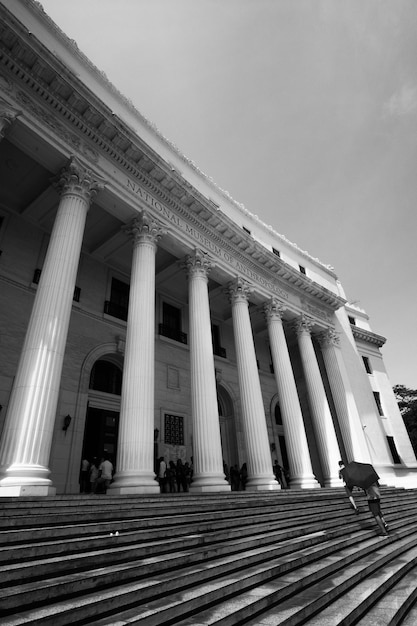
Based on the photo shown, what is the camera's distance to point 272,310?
17.9 m

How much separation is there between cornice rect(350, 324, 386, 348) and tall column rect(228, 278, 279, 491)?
16.9 metres

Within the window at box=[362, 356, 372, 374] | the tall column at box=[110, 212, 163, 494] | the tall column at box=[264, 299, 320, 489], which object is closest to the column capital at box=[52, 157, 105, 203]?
the tall column at box=[110, 212, 163, 494]

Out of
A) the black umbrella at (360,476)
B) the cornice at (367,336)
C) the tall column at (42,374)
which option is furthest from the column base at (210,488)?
the cornice at (367,336)

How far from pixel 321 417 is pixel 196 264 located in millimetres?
10281

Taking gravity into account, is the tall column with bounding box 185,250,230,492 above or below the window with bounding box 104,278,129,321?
below

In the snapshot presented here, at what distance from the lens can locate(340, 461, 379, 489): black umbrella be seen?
7363mm

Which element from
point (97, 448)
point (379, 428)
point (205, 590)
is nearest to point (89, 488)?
point (97, 448)

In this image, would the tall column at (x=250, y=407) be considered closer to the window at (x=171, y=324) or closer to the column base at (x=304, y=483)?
the column base at (x=304, y=483)

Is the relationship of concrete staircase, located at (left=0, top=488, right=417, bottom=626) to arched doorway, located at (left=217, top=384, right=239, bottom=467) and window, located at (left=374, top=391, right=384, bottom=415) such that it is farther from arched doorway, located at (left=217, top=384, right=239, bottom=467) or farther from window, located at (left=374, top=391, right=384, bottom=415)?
window, located at (left=374, top=391, right=384, bottom=415)

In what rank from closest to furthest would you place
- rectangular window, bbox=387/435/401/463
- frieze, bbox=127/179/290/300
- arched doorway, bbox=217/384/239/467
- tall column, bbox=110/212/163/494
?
tall column, bbox=110/212/163/494 → frieze, bbox=127/179/290/300 → arched doorway, bbox=217/384/239/467 → rectangular window, bbox=387/435/401/463

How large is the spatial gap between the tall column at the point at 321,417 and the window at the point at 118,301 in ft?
32.2

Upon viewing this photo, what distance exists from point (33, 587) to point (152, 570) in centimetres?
146

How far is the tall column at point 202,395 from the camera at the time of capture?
10750 millimetres

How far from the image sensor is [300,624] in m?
3.47
